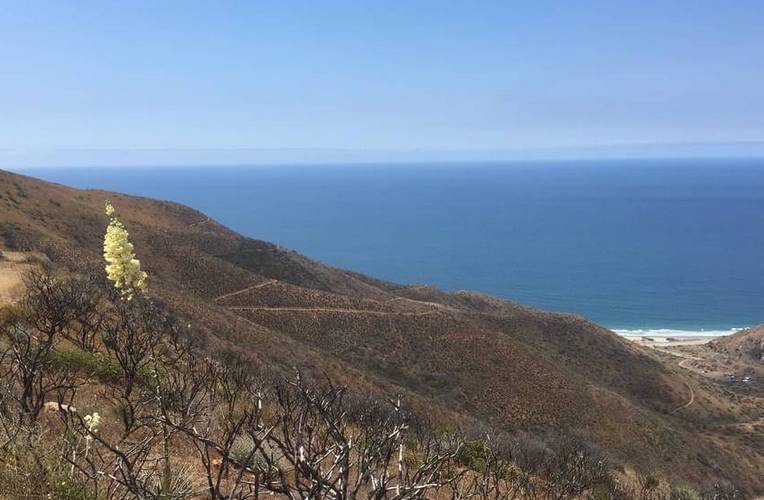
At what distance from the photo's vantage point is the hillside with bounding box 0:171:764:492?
27.5 metres

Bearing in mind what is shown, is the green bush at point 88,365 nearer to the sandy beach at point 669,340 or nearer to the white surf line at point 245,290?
the white surf line at point 245,290

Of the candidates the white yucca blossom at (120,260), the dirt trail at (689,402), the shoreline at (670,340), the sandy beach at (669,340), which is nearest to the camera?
the white yucca blossom at (120,260)

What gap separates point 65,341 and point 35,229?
26.5 metres

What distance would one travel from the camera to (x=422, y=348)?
120 ft

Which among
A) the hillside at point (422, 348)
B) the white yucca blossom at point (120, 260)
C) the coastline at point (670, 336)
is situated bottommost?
the coastline at point (670, 336)

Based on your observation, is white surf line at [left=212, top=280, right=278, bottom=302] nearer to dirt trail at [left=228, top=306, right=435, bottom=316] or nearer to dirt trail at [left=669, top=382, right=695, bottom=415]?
dirt trail at [left=228, top=306, right=435, bottom=316]

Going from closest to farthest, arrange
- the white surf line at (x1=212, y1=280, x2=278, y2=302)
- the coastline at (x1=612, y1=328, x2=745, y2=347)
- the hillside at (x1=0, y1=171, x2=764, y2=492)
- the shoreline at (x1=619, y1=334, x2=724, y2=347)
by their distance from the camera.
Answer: the hillside at (x1=0, y1=171, x2=764, y2=492) → the white surf line at (x1=212, y1=280, x2=278, y2=302) → the shoreline at (x1=619, y1=334, x2=724, y2=347) → the coastline at (x1=612, y1=328, x2=745, y2=347)

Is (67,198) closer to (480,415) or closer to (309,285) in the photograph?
(309,285)

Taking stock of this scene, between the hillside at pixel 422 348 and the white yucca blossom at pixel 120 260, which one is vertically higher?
the white yucca blossom at pixel 120 260

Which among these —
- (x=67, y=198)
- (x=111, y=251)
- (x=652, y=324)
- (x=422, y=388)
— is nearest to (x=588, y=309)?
(x=652, y=324)

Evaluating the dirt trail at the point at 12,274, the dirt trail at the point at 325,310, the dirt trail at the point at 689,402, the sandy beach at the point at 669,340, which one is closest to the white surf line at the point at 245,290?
the dirt trail at the point at 325,310

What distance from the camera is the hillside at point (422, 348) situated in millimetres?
27547

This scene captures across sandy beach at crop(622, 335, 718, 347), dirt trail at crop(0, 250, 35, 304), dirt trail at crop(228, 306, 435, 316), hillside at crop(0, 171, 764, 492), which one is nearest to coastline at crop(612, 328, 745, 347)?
sandy beach at crop(622, 335, 718, 347)

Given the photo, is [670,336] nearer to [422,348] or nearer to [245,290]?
[422,348]
